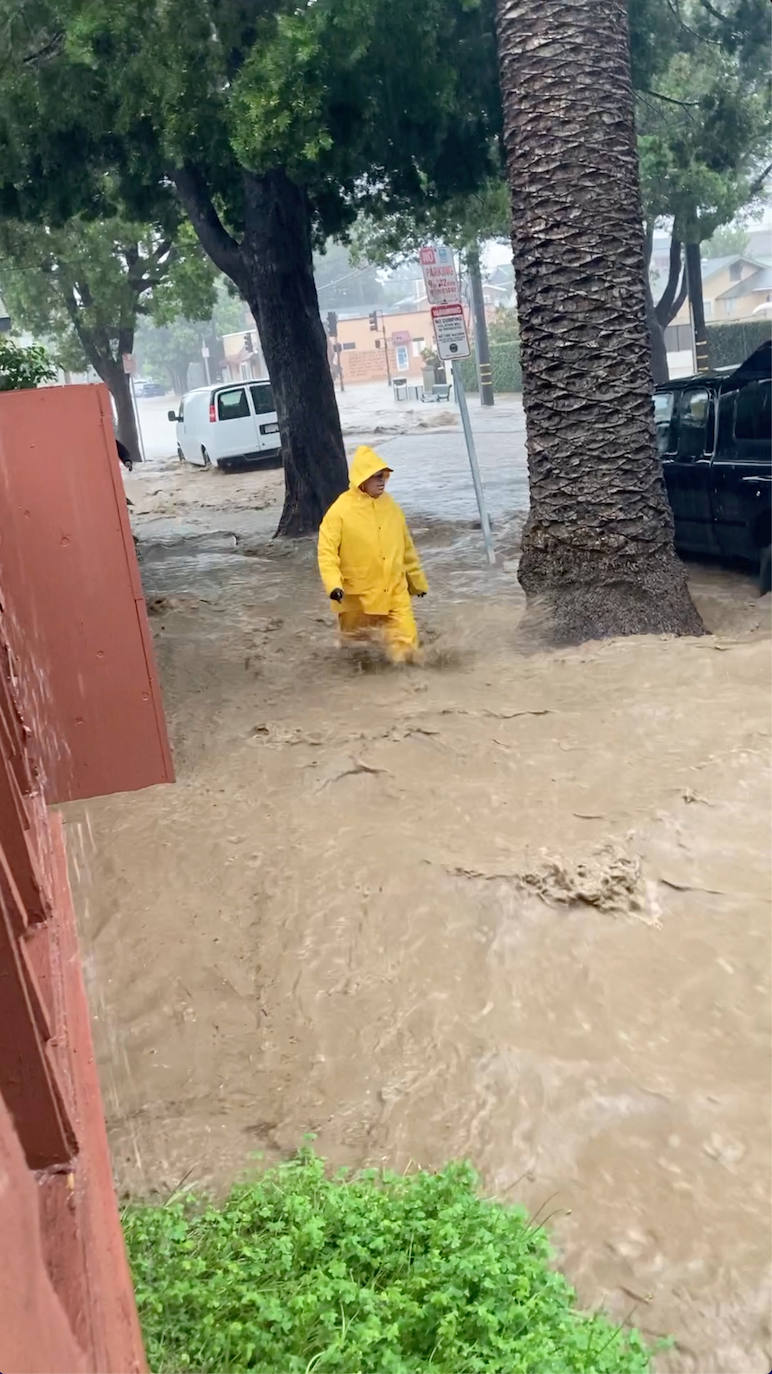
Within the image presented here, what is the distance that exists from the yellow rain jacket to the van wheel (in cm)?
272


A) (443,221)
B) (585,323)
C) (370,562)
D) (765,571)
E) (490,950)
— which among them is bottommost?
(490,950)

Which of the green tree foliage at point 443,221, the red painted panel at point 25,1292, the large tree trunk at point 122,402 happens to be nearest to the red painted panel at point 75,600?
the red painted panel at point 25,1292

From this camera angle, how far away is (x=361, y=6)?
31.9ft

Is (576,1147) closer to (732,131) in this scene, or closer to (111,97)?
(111,97)

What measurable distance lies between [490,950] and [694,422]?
651cm

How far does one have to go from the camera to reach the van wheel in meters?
8.93

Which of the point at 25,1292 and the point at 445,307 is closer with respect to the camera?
the point at 25,1292

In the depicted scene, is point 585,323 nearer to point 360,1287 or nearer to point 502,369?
point 360,1287

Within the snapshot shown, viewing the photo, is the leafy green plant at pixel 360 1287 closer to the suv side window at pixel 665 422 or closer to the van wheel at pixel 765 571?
the van wheel at pixel 765 571

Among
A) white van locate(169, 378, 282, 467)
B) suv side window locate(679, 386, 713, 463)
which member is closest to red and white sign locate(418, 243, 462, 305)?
suv side window locate(679, 386, 713, 463)

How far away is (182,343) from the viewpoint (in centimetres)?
7662

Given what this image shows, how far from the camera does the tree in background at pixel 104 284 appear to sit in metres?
23.9

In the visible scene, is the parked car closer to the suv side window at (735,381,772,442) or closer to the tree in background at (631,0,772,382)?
the suv side window at (735,381,772,442)

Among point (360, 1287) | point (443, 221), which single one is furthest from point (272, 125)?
point (360, 1287)
